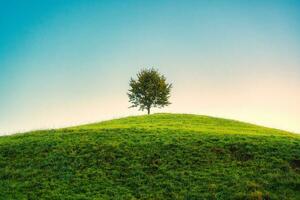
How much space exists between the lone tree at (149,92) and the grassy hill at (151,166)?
1325 inches

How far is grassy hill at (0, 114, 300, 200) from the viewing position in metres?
22.4

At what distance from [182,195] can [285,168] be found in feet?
24.9

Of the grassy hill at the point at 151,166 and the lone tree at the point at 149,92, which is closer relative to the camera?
the grassy hill at the point at 151,166

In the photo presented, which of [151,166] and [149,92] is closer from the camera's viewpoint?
[151,166]

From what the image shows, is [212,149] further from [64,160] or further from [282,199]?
[64,160]

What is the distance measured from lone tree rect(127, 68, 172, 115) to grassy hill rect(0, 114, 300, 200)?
33651 mm

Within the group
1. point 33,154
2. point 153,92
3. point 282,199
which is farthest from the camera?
point 153,92

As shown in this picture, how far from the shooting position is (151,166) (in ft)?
84.9

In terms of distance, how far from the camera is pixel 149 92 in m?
68.4

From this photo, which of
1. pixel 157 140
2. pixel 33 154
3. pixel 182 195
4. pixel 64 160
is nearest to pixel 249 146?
pixel 157 140

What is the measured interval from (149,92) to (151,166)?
4289 cm

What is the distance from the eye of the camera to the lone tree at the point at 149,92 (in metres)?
68.5

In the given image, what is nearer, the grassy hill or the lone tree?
the grassy hill

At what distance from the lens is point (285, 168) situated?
24656mm
